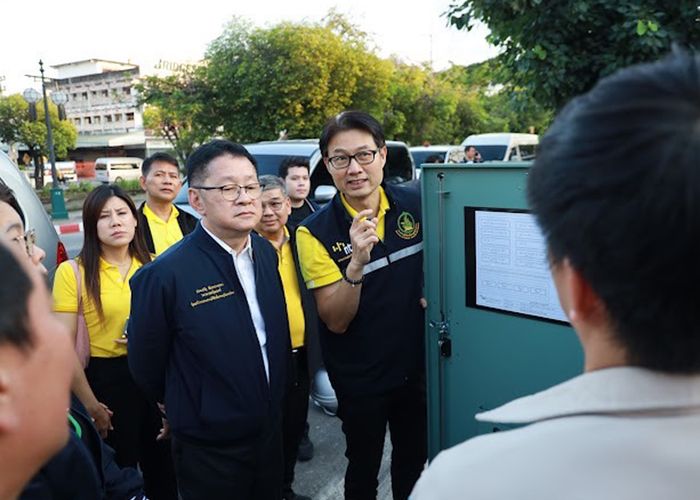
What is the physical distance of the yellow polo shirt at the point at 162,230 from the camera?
335 centimetres

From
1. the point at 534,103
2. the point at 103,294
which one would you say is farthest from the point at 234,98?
the point at 103,294

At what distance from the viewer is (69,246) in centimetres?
1034

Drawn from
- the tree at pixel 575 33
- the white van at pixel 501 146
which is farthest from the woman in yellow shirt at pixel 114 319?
the white van at pixel 501 146

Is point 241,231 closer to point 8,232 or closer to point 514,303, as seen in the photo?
point 8,232

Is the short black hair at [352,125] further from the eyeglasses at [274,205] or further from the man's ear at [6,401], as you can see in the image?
the man's ear at [6,401]

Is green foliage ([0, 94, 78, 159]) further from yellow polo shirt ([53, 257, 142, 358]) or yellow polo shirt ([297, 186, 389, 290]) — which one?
yellow polo shirt ([297, 186, 389, 290])

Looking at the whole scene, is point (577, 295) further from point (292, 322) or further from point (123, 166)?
point (123, 166)

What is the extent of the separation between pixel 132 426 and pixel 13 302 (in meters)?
2.15

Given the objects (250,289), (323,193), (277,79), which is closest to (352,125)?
(250,289)

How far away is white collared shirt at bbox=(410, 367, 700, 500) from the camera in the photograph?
23.2 inches

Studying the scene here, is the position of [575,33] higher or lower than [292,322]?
higher

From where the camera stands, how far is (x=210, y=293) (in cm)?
198

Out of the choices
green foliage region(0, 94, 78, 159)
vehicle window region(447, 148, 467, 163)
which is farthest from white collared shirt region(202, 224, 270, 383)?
green foliage region(0, 94, 78, 159)

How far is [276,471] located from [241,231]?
0.96 metres
